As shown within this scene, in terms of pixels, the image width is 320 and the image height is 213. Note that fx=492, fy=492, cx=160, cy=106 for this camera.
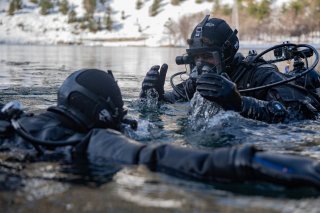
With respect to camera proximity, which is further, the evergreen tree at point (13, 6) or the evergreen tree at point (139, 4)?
the evergreen tree at point (139, 4)

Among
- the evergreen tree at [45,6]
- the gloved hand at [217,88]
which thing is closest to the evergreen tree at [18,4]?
the evergreen tree at [45,6]

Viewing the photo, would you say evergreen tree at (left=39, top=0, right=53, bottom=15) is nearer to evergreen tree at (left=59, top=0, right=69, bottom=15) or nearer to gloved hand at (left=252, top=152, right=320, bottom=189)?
evergreen tree at (left=59, top=0, right=69, bottom=15)

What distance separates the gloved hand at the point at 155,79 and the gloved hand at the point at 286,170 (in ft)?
8.30

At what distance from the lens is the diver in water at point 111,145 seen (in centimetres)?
196

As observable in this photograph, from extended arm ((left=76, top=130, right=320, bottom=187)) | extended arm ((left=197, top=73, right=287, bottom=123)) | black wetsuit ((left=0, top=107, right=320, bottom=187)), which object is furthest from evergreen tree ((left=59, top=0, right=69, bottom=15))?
extended arm ((left=76, top=130, right=320, bottom=187))

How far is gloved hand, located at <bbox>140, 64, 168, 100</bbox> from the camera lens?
4.44m

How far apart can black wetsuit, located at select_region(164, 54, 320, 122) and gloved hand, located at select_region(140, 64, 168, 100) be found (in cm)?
61

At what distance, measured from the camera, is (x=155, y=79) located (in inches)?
176

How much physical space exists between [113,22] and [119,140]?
59967 mm

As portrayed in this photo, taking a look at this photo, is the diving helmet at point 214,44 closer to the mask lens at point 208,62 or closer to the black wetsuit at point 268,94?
the mask lens at point 208,62

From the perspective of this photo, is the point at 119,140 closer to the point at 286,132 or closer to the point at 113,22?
the point at 286,132

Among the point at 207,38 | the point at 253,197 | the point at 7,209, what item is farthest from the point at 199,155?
the point at 207,38

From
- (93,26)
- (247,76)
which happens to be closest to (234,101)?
(247,76)

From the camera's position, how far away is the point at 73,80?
276 centimetres
